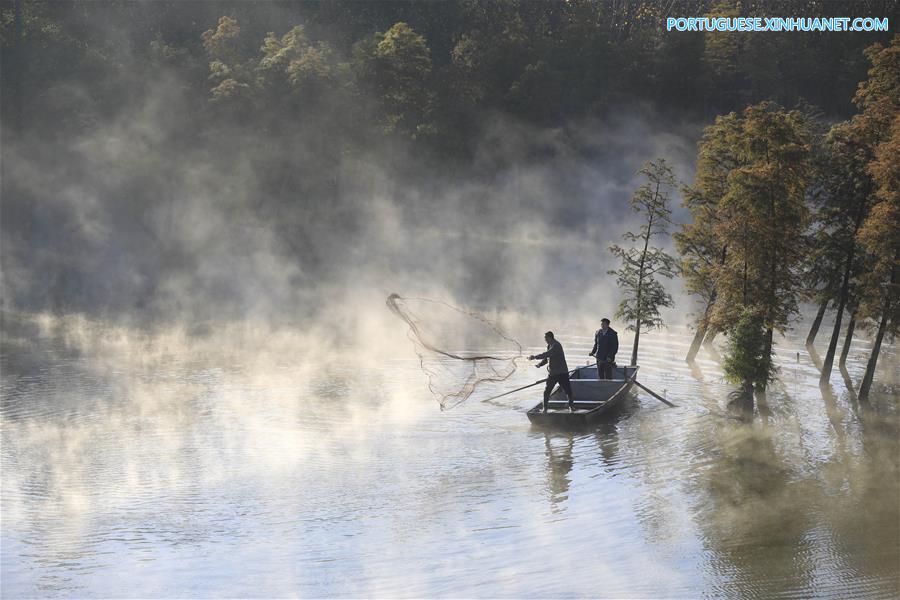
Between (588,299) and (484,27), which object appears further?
(484,27)

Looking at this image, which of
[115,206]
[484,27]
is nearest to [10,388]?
[115,206]

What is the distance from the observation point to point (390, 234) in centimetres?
7550

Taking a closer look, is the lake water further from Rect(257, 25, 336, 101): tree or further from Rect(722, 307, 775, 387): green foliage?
Rect(257, 25, 336, 101): tree

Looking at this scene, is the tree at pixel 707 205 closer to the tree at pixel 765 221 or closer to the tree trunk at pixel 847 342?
the tree at pixel 765 221

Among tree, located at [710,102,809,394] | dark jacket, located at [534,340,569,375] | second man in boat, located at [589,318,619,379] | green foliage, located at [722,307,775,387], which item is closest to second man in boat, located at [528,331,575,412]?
dark jacket, located at [534,340,569,375]

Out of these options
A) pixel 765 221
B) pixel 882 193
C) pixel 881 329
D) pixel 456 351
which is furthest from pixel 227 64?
pixel 882 193

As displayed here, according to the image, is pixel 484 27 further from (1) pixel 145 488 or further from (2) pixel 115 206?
(1) pixel 145 488

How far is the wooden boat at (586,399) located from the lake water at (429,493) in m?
0.44

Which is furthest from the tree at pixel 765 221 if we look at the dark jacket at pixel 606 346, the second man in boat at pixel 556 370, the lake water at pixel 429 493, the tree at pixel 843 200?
the second man in boat at pixel 556 370

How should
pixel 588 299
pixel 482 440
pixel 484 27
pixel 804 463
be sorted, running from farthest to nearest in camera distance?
pixel 484 27, pixel 588 299, pixel 482 440, pixel 804 463

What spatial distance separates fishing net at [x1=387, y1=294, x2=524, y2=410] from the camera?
97.0 ft

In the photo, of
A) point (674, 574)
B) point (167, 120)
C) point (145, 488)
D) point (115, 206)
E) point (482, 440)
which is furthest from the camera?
point (167, 120)

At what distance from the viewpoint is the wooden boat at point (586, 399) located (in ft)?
84.1

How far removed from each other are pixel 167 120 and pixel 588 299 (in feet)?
122
